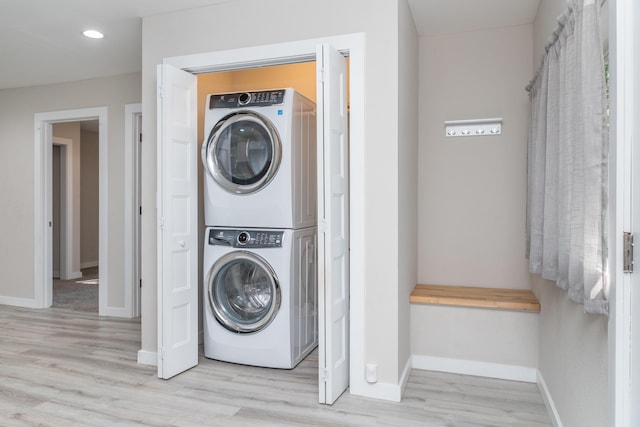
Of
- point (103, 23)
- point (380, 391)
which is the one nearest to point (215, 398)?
point (380, 391)

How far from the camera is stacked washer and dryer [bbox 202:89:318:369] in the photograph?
3.12 meters

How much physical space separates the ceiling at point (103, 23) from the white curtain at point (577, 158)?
0.94 m

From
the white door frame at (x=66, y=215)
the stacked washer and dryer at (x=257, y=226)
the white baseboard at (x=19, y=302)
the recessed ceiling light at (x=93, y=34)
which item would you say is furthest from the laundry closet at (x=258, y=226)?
the white door frame at (x=66, y=215)

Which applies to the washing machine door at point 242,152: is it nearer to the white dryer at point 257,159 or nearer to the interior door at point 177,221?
the white dryer at point 257,159

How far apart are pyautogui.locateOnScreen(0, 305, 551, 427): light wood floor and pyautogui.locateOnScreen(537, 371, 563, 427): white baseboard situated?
47 millimetres

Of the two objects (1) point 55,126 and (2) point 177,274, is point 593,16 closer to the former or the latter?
(2) point 177,274

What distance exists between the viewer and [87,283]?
669 centimetres

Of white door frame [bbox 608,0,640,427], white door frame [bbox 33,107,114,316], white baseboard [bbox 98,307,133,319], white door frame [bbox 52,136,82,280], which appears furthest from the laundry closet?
white door frame [bbox 52,136,82,280]

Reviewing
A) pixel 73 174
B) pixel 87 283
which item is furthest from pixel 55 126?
pixel 87 283

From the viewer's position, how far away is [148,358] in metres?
3.29

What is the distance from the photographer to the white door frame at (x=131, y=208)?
15.4 feet

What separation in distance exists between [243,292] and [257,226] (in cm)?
53

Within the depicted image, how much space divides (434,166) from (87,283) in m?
5.51

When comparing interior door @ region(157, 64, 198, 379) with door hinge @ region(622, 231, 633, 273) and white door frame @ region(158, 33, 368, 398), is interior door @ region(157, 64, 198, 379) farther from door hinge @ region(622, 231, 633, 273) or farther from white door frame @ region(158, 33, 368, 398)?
door hinge @ region(622, 231, 633, 273)
